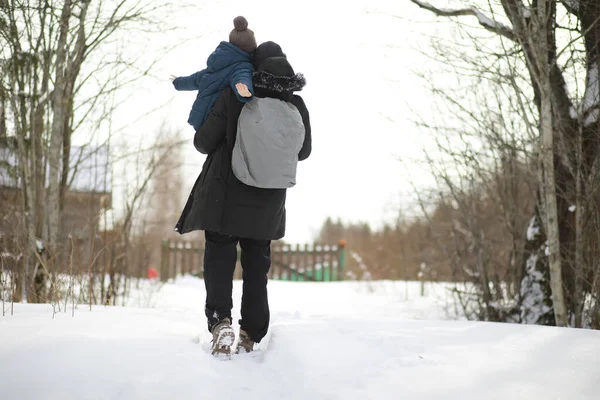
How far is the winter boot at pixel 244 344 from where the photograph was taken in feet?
7.69

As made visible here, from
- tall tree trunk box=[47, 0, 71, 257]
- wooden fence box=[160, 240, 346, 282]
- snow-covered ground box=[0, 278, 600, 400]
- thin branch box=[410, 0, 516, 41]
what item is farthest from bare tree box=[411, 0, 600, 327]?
wooden fence box=[160, 240, 346, 282]

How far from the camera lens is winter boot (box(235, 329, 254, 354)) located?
2345 mm

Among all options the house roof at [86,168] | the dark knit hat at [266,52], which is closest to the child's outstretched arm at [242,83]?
the dark knit hat at [266,52]

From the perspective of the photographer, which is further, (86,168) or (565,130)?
(86,168)

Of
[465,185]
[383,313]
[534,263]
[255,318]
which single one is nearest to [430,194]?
[465,185]

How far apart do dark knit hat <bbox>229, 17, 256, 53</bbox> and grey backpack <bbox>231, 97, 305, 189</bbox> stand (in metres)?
0.31

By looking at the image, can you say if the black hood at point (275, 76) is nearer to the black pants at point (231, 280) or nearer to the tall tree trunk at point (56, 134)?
the black pants at point (231, 280)

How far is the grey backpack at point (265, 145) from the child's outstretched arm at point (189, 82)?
0.34 meters

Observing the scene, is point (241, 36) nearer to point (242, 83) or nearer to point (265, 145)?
point (242, 83)

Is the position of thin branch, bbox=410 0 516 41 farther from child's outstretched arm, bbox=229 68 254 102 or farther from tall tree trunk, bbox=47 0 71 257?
tall tree trunk, bbox=47 0 71 257

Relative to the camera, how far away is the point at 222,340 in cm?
217

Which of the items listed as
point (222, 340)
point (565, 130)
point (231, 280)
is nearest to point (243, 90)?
point (231, 280)

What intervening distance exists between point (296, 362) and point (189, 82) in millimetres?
1412

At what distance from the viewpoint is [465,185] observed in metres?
4.86
